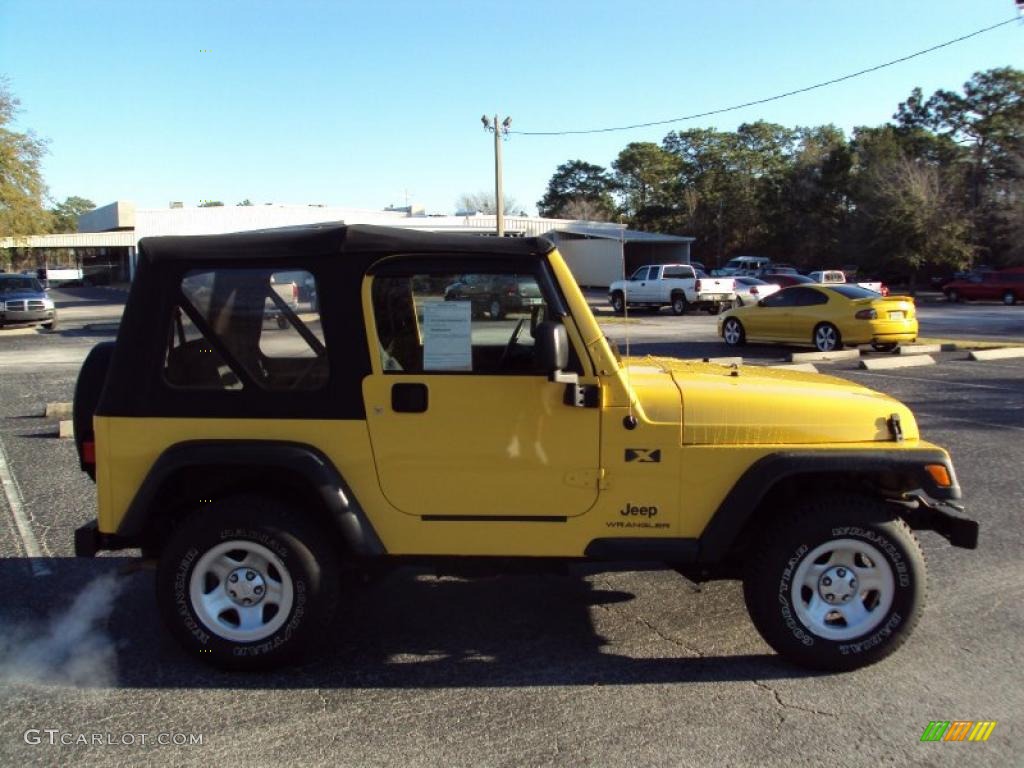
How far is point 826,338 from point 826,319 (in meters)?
0.40

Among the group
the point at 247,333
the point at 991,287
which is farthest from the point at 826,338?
the point at 991,287

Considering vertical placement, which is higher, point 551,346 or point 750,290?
point 750,290

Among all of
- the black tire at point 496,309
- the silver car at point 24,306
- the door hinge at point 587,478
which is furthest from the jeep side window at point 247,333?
the silver car at point 24,306

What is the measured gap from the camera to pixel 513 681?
3.75m

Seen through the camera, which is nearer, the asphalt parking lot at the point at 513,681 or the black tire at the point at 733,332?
the asphalt parking lot at the point at 513,681

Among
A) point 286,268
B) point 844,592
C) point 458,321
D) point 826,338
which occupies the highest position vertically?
point 286,268

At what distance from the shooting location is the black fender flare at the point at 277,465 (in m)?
3.63

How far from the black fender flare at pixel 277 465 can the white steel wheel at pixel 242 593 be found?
37 cm

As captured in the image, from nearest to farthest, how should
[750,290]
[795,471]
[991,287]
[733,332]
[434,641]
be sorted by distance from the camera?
[795,471]
[434,641]
[733,332]
[750,290]
[991,287]

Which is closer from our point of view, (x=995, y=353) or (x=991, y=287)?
(x=995, y=353)

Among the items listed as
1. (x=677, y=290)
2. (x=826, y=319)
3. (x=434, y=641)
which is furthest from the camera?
(x=677, y=290)

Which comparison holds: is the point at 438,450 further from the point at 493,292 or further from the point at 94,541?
the point at 94,541

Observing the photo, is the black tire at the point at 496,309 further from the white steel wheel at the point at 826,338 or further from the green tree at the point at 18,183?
the green tree at the point at 18,183

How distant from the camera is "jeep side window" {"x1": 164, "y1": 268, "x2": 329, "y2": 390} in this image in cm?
376
